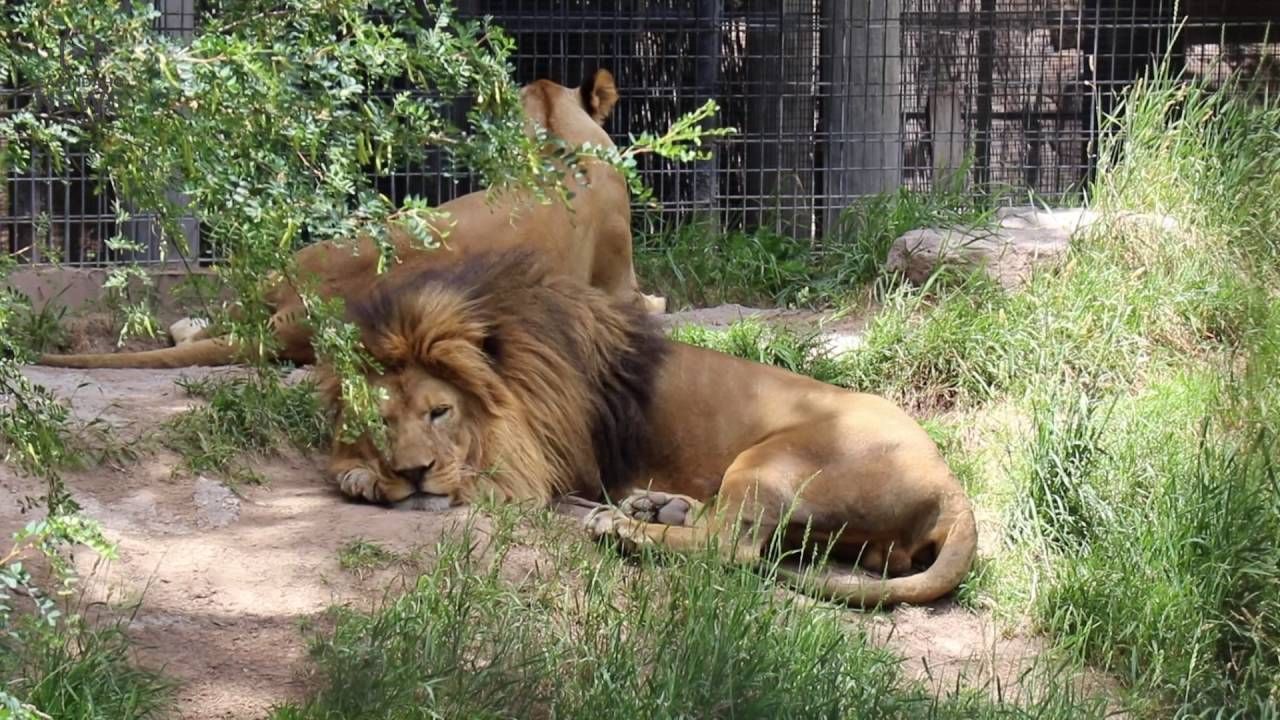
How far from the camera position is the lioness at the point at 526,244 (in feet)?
21.2

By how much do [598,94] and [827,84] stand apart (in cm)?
201

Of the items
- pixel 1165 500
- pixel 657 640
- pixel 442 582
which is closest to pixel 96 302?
pixel 442 582

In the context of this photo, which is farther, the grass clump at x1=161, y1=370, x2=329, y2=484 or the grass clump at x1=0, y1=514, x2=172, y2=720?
the grass clump at x1=161, y1=370, x2=329, y2=484

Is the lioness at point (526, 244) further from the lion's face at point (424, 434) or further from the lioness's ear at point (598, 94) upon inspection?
the lion's face at point (424, 434)

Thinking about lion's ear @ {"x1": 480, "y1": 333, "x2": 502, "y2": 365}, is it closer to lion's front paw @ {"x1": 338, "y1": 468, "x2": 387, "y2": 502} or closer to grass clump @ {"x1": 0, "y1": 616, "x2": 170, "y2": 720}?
lion's front paw @ {"x1": 338, "y1": 468, "x2": 387, "y2": 502}

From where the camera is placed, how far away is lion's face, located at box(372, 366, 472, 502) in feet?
17.2

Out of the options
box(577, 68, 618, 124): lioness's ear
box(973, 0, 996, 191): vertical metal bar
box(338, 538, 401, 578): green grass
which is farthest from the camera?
box(973, 0, 996, 191): vertical metal bar

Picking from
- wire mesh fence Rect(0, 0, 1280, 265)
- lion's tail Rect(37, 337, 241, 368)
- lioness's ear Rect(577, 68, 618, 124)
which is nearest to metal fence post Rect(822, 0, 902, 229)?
wire mesh fence Rect(0, 0, 1280, 265)

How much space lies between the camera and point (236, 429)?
560cm

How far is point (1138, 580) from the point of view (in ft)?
16.5

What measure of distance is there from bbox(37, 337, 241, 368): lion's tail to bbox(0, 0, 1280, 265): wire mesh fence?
2260mm

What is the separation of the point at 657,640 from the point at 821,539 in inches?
48.7

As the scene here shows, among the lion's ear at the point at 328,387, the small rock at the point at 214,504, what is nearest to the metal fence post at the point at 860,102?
the lion's ear at the point at 328,387

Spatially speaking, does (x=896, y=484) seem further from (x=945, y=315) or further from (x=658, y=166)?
(x=658, y=166)
